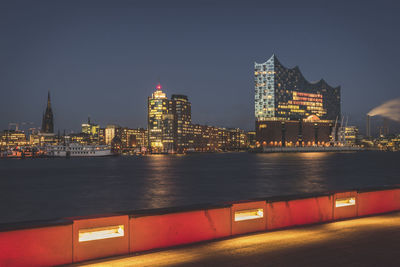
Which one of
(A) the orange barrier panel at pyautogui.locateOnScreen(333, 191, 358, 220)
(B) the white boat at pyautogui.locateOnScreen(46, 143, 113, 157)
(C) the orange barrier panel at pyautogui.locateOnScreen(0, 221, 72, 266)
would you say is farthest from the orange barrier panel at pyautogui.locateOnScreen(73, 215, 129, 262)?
(B) the white boat at pyautogui.locateOnScreen(46, 143, 113, 157)

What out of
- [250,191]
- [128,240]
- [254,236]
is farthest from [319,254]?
[250,191]

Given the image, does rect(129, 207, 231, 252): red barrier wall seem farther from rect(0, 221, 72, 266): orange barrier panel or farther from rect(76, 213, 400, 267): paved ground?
rect(0, 221, 72, 266): orange barrier panel

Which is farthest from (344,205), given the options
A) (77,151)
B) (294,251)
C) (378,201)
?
(77,151)

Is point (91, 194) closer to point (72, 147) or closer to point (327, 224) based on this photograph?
point (327, 224)

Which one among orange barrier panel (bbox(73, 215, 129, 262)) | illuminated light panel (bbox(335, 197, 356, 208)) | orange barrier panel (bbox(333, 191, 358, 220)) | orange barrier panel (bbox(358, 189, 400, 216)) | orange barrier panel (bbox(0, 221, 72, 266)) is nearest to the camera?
orange barrier panel (bbox(0, 221, 72, 266))

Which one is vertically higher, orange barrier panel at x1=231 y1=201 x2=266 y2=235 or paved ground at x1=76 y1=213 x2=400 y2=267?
orange barrier panel at x1=231 y1=201 x2=266 y2=235

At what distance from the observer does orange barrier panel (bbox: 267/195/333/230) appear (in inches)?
395

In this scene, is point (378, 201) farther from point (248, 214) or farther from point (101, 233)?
point (101, 233)

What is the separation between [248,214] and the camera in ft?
31.8

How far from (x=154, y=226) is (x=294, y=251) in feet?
10.2

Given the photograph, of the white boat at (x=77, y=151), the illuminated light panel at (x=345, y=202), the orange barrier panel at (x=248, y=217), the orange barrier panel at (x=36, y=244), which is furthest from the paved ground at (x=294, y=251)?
the white boat at (x=77, y=151)

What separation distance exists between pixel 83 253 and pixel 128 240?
0.95 m

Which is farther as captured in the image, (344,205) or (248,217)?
(344,205)

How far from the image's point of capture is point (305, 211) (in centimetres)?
1065
